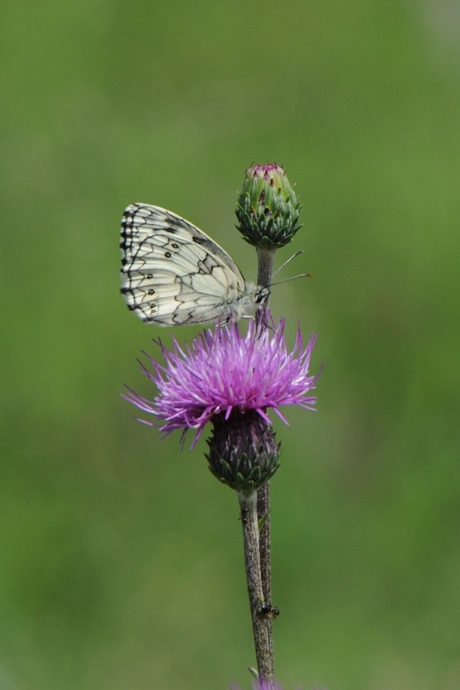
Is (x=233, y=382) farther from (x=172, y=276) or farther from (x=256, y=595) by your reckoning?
(x=256, y=595)

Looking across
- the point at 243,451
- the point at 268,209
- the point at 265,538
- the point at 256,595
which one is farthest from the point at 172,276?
the point at 256,595

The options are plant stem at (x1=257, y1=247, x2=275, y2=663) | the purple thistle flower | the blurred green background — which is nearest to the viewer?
plant stem at (x1=257, y1=247, x2=275, y2=663)

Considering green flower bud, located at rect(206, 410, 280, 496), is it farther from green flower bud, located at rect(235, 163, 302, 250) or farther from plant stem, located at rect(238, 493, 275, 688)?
green flower bud, located at rect(235, 163, 302, 250)

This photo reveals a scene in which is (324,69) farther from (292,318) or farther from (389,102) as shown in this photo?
(292,318)

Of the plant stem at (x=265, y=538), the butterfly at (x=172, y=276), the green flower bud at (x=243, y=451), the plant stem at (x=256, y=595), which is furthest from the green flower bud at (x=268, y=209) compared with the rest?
the plant stem at (x=256, y=595)

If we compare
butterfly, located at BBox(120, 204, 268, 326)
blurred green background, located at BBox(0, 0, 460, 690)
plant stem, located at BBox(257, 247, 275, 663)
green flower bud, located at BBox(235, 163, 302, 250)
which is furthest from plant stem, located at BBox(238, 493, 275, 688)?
blurred green background, located at BBox(0, 0, 460, 690)

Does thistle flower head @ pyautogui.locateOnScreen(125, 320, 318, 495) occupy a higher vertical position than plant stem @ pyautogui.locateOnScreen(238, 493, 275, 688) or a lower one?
→ higher

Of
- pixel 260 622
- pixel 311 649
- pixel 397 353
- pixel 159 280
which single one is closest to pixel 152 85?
pixel 397 353
